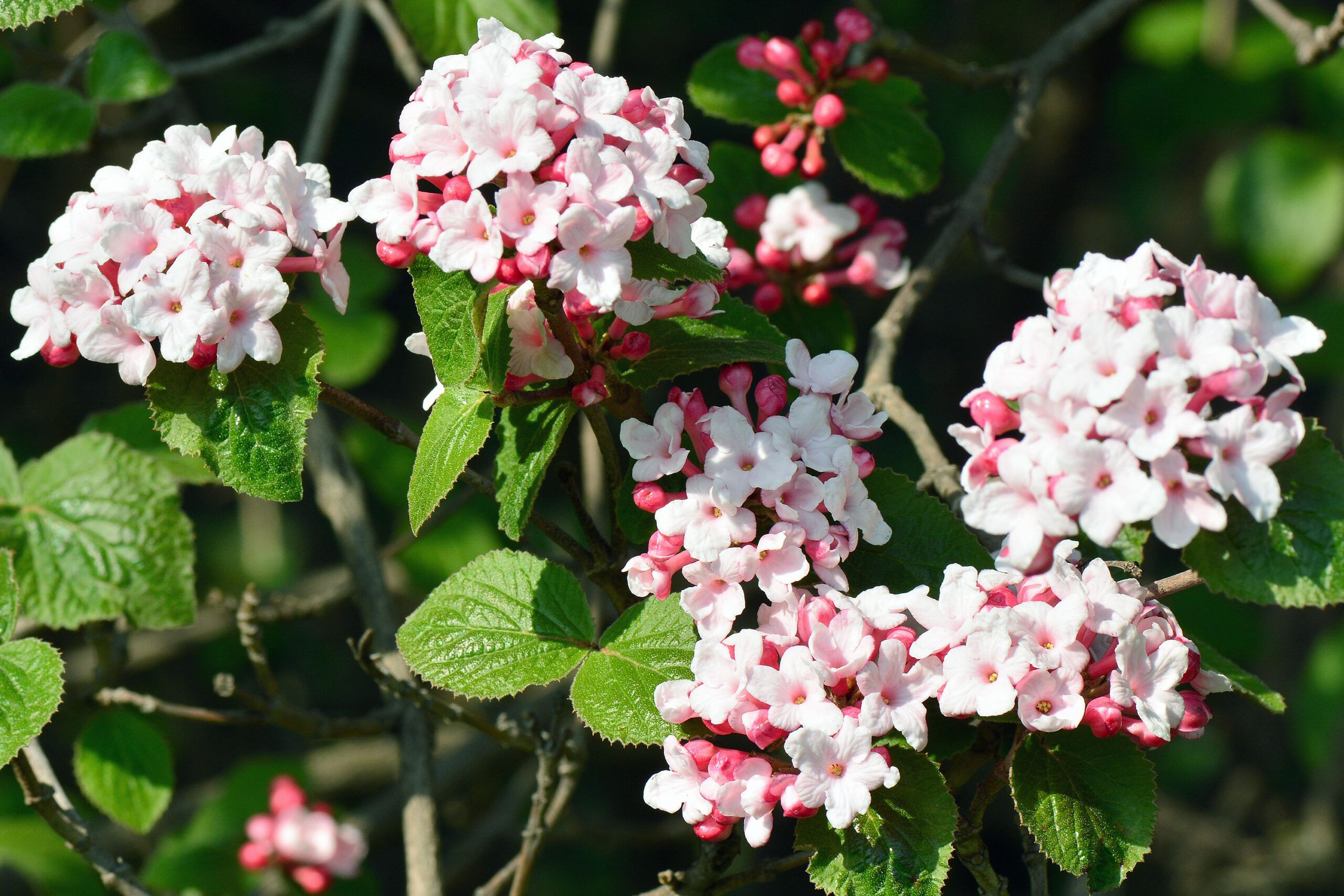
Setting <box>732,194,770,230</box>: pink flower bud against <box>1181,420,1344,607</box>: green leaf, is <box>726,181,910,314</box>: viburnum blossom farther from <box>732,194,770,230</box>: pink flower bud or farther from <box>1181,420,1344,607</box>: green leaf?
<box>1181,420,1344,607</box>: green leaf

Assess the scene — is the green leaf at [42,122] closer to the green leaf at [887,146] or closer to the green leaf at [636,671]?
the green leaf at [887,146]

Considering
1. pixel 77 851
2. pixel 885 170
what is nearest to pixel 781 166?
pixel 885 170

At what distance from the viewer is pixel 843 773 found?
4.03ft

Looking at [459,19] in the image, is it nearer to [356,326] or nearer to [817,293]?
[817,293]

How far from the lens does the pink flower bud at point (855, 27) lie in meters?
2.17

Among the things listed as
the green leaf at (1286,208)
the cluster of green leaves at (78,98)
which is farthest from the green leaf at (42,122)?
the green leaf at (1286,208)

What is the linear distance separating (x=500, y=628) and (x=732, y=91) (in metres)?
1.23

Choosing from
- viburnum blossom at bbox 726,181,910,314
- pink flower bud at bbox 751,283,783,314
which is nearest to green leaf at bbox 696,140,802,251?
viburnum blossom at bbox 726,181,910,314

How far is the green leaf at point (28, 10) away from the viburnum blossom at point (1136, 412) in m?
1.36

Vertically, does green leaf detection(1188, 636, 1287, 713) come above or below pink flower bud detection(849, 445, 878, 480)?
below

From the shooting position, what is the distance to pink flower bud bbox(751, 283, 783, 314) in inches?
87.7

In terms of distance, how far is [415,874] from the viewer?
196 centimetres

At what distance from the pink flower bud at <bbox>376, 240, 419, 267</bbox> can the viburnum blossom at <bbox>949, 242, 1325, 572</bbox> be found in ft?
2.13

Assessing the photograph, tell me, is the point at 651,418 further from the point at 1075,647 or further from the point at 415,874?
the point at 415,874
